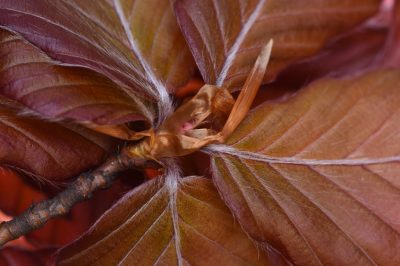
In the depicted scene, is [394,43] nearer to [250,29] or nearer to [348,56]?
[348,56]

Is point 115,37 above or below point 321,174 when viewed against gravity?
above

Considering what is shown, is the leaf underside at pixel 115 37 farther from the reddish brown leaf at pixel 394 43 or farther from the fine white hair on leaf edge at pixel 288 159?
the reddish brown leaf at pixel 394 43

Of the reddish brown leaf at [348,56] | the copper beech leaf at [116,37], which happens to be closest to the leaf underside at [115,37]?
the copper beech leaf at [116,37]

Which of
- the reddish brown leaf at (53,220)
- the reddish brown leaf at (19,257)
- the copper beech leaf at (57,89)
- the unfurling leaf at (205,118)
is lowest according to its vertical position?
the reddish brown leaf at (19,257)

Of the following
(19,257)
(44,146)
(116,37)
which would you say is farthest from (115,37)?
(19,257)

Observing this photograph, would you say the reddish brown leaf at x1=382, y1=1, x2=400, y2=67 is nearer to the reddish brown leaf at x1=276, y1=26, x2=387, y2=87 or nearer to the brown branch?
the reddish brown leaf at x1=276, y1=26, x2=387, y2=87

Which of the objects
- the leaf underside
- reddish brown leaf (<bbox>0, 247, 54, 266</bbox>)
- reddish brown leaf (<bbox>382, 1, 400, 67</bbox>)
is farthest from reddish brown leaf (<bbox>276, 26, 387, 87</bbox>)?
reddish brown leaf (<bbox>0, 247, 54, 266</bbox>)
